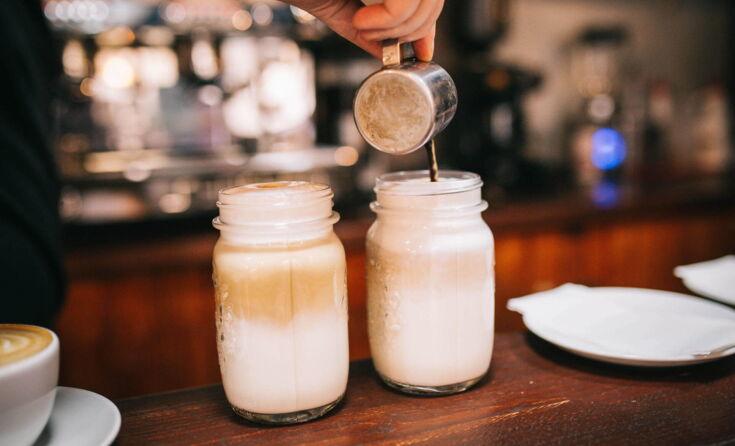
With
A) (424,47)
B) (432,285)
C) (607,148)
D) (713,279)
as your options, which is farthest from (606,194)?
(432,285)

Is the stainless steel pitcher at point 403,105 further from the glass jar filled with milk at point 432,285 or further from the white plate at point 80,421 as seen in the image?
the white plate at point 80,421

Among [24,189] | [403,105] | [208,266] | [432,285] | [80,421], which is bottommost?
[208,266]

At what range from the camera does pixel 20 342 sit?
27.9 inches

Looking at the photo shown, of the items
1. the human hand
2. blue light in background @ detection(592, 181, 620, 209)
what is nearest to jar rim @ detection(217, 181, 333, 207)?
the human hand

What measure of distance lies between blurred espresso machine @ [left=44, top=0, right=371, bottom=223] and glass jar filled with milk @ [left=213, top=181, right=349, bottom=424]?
168 cm

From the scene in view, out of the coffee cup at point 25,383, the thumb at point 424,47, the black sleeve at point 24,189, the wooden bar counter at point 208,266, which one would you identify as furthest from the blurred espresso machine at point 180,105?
the coffee cup at point 25,383

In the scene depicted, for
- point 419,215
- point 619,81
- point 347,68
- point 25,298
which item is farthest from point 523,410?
point 619,81

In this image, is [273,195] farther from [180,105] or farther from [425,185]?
[180,105]

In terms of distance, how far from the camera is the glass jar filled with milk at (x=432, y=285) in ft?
2.88

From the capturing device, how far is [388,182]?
93 centimetres

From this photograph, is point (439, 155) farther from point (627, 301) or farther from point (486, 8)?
point (627, 301)

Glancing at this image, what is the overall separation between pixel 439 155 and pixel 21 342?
2690 mm

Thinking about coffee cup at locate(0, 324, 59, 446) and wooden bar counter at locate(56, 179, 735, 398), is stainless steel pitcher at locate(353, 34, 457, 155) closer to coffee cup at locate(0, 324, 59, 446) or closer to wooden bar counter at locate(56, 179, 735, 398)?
coffee cup at locate(0, 324, 59, 446)

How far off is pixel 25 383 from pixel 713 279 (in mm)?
1189
